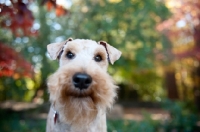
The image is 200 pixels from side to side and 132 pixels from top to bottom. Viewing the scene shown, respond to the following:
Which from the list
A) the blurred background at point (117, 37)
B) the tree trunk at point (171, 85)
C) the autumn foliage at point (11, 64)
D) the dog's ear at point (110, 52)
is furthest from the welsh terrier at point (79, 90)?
the tree trunk at point (171, 85)

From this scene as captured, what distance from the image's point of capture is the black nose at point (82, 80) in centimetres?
205

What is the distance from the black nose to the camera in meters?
2.05

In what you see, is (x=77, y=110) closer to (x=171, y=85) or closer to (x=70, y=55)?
(x=70, y=55)

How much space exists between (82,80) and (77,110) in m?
0.28

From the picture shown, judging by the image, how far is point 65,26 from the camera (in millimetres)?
6605

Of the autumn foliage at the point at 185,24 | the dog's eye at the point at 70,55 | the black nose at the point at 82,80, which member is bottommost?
the black nose at the point at 82,80

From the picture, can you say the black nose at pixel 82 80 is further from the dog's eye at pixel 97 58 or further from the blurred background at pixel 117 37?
the blurred background at pixel 117 37

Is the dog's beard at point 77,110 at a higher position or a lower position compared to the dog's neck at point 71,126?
higher

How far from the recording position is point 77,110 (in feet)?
7.18

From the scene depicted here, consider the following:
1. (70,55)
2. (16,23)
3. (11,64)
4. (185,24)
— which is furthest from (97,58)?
(185,24)

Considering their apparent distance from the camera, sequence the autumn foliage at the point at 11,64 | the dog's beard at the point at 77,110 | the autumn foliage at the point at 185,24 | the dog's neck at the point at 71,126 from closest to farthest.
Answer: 1. the dog's beard at the point at 77,110
2. the dog's neck at the point at 71,126
3. the autumn foliage at the point at 11,64
4. the autumn foliage at the point at 185,24

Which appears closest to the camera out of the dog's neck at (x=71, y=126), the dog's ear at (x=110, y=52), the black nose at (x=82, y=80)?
the black nose at (x=82, y=80)

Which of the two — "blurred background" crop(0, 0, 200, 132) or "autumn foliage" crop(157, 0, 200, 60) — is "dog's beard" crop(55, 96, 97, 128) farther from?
"autumn foliage" crop(157, 0, 200, 60)

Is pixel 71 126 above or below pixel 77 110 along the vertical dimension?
below
